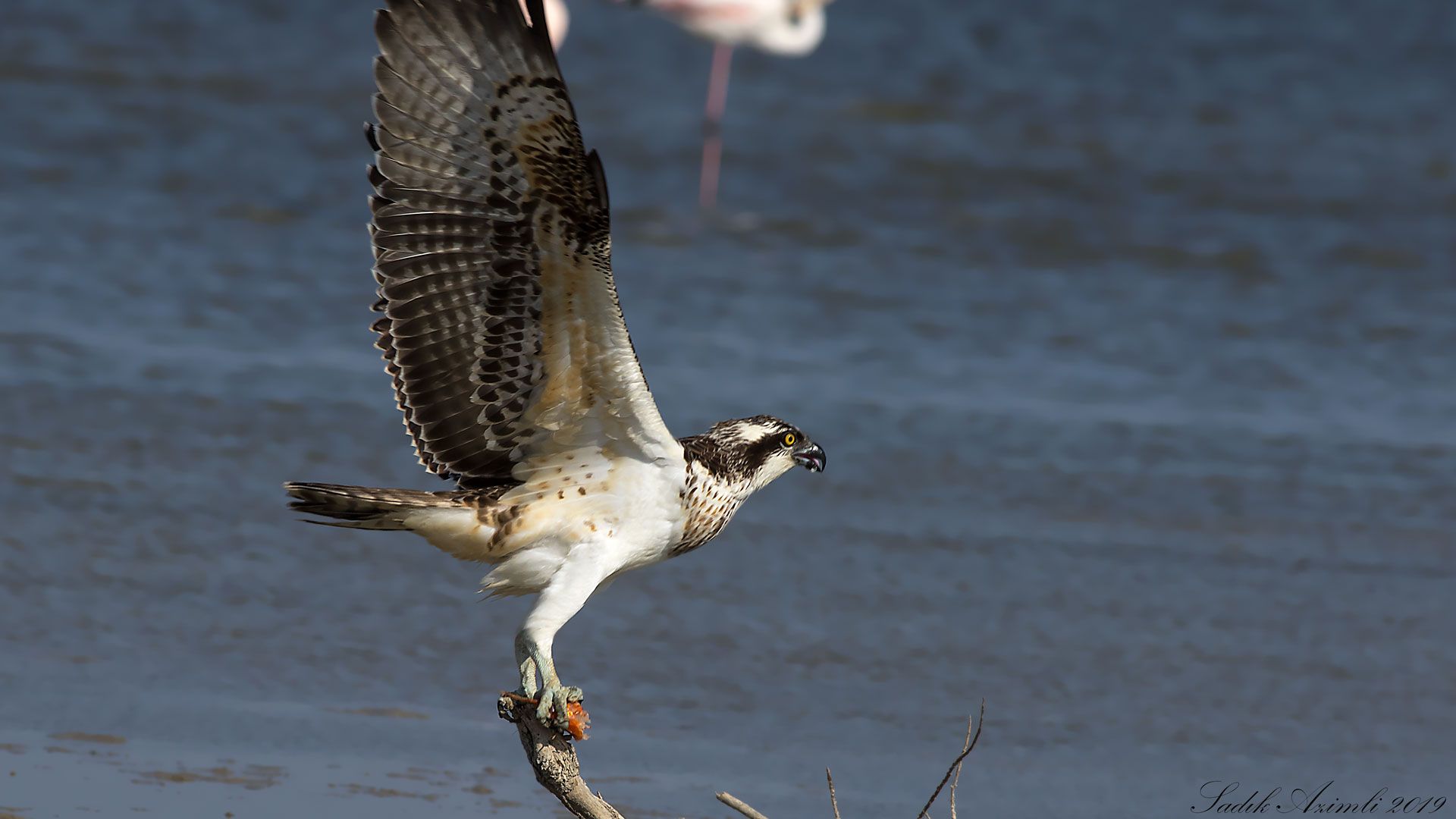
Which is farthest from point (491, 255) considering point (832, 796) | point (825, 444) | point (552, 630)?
point (825, 444)

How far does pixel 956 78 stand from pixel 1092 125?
1.23m

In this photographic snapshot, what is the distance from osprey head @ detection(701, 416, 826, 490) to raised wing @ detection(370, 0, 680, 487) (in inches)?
8.5

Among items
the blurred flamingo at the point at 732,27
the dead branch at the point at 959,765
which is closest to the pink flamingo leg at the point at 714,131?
the blurred flamingo at the point at 732,27

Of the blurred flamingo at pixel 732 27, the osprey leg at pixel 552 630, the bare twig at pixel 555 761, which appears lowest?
the bare twig at pixel 555 761

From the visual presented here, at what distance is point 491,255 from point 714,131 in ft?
29.2

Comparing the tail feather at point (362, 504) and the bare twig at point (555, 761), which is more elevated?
the tail feather at point (362, 504)

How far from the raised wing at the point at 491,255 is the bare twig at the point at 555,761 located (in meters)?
0.59

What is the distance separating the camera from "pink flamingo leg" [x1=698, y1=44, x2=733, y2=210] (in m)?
12.0

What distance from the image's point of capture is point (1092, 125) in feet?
45.4

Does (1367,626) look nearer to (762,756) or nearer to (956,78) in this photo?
(762,756)

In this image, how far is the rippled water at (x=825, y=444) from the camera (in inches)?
219

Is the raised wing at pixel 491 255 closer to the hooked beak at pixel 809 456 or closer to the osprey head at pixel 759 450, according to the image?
the osprey head at pixel 759 450

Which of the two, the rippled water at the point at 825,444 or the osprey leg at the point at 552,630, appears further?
the rippled water at the point at 825,444

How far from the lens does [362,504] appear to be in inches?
169
